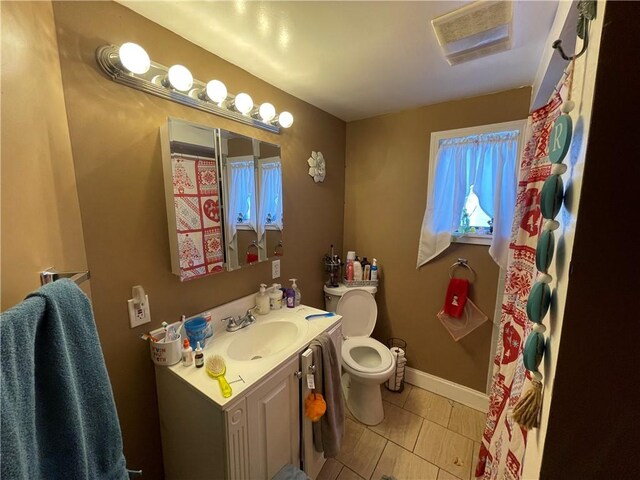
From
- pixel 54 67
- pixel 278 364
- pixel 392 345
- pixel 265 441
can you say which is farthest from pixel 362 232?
pixel 54 67

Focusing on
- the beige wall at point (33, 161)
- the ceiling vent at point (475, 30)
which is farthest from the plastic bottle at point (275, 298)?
the ceiling vent at point (475, 30)

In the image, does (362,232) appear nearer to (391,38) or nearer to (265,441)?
(391,38)

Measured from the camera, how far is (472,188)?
5.96ft

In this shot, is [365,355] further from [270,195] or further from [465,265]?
[270,195]

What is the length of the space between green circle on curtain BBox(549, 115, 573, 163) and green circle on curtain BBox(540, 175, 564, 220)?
37 millimetres

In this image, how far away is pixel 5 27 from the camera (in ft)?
1.79

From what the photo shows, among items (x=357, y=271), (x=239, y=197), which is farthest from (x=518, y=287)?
(x=239, y=197)

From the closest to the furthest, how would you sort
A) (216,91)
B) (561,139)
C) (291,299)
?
(561,139), (216,91), (291,299)

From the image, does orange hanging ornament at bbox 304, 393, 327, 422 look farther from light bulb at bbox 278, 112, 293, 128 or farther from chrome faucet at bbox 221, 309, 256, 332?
light bulb at bbox 278, 112, 293, 128

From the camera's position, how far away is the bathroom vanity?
0.94 metres

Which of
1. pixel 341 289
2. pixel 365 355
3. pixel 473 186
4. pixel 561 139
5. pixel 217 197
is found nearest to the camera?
pixel 561 139

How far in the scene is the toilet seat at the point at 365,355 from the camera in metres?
1.74

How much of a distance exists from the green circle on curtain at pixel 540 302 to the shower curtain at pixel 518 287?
1.77 ft

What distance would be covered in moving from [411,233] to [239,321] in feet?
4.74
